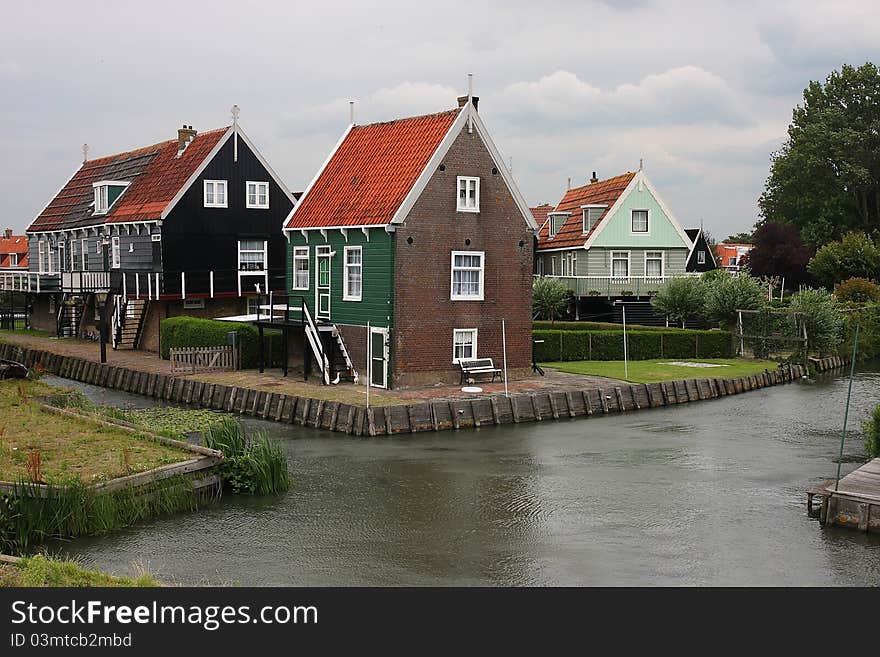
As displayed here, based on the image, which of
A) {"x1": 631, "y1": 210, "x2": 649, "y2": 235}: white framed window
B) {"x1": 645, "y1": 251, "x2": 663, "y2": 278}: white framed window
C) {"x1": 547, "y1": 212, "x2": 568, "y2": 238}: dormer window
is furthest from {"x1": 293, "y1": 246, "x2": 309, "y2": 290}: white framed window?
{"x1": 547, "y1": 212, "x2": 568, "y2": 238}: dormer window

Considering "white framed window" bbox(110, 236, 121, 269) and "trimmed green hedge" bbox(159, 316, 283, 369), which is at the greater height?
"white framed window" bbox(110, 236, 121, 269)

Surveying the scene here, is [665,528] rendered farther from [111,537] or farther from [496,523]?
[111,537]

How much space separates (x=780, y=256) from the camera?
79.1 metres

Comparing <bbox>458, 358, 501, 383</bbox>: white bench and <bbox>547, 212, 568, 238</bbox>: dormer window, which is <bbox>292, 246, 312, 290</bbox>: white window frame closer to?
<bbox>458, 358, 501, 383</bbox>: white bench

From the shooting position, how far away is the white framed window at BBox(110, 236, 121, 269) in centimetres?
5297

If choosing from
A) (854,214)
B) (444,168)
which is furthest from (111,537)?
(854,214)

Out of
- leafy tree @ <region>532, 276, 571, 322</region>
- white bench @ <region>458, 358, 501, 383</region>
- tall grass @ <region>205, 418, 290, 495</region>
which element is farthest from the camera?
leafy tree @ <region>532, 276, 571, 322</region>

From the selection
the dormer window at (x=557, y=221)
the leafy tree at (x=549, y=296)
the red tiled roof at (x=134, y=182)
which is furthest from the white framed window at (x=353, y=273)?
the dormer window at (x=557, y=221)

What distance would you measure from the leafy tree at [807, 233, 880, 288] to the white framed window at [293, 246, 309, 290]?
46730mm

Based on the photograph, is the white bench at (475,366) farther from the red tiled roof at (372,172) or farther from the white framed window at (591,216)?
the white framed window at (591,216)

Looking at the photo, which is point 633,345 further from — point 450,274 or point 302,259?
point 302,259

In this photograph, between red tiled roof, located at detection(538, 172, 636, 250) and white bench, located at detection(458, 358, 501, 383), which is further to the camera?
red tiled roof, located at detection(538, 172, 636, 250)

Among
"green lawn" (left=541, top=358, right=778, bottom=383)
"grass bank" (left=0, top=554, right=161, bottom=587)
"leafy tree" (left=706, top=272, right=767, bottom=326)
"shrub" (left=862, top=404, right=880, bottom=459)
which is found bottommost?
"grass bank" (left=0, top=554, right=161, bottom=587)
